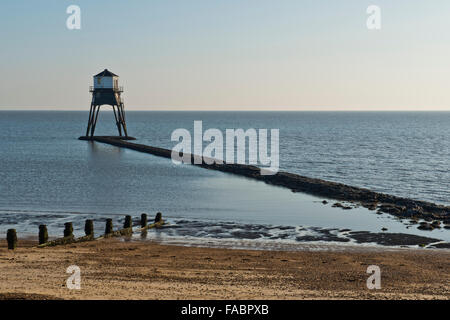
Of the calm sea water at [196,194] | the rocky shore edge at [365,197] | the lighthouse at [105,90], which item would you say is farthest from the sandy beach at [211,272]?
the lighthouse at [105,90]

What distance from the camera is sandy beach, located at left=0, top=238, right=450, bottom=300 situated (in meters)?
16.0

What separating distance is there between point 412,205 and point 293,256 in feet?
60.9

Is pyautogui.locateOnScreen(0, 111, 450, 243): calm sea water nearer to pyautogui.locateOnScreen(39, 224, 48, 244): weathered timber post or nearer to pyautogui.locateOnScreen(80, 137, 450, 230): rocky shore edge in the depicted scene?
pyautogui.locateOnScreen(80, 137, 450, 230): rocky shore edge

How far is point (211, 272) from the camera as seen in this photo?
1942cm

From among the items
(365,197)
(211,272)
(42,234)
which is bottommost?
(365,197)

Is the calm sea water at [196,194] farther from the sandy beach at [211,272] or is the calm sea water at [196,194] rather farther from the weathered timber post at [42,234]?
the sandy beach at [211,272]

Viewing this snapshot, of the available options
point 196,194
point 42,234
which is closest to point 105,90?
point 196,194

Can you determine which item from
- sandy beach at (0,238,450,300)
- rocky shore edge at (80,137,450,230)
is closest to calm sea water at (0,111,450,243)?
rocky shore edge at (80,137,450,230)

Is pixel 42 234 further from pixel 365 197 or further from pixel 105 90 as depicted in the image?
pixel 105 90

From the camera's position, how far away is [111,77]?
92.6 m

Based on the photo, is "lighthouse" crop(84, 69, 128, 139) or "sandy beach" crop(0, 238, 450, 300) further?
"lighthouse" crop(84, 69, 128, 139)

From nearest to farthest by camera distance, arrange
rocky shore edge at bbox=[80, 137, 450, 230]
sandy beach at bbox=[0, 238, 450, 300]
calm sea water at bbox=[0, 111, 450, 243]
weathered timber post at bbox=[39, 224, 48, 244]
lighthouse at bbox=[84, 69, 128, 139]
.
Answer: sandy beach at bbox=[0, 238, 450, 300]
weathered timber post at bbox=[39, 224, 48, 244]
calm sea water at bbox=[0, 111, 450, 243]
rocky shore edge at bbox=[80, 137, 450, 230]
lighthouse at bbox=[84, 69, 128, 139]

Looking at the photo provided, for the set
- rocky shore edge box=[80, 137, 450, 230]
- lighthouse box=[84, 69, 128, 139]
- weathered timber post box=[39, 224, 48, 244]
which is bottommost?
rocky shore edge box=[80, 137, 450, 230]
